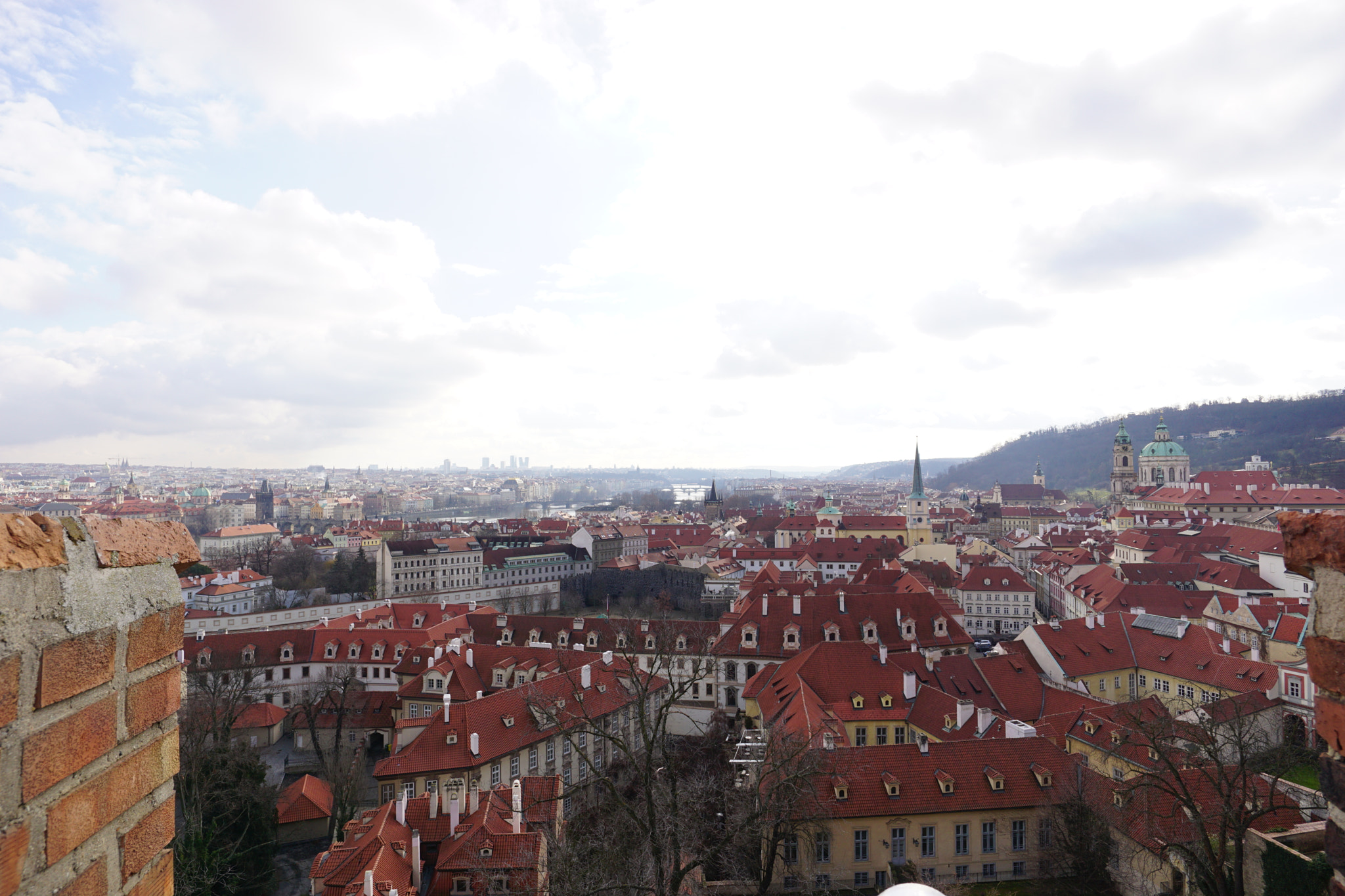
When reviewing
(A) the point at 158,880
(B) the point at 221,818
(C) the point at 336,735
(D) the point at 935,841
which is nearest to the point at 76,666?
(A) the point at 158,880

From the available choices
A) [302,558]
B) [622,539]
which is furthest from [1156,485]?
[302,558]

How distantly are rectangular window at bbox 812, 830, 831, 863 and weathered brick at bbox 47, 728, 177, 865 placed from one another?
22.8 meters

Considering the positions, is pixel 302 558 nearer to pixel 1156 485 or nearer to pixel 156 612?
pixel 156 612

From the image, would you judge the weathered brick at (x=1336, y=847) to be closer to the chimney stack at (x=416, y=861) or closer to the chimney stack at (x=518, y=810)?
the chimney stack at (x=518, y=810)

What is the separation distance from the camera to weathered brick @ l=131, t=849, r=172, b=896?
7.88 feet

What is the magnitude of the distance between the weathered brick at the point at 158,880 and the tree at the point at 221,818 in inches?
711

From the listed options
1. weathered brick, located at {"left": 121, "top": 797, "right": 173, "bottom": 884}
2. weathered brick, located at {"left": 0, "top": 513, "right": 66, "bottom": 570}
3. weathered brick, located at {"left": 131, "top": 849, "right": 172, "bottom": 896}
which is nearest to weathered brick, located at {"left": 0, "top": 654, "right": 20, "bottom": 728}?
weathered brick, located at {"left": 0, "top": 513, "right": 66, "bottom": 570}

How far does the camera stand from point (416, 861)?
1916 cm

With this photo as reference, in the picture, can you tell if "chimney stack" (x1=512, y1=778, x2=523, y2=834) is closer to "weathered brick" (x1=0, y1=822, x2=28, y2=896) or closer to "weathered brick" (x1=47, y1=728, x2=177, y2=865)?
"weathered brick" (x1=47, y1=728, x2=177, y2=865)

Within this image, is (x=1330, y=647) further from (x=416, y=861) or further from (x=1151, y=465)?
(x=1151, y=465)

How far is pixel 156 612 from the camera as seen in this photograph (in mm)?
2516

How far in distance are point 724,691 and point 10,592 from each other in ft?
135

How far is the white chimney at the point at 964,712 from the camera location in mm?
28391

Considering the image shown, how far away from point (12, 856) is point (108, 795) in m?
0.37
